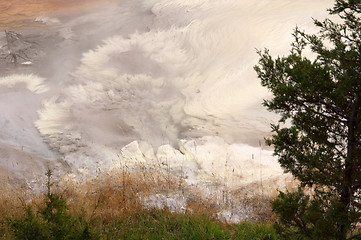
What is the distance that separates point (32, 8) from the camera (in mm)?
11234

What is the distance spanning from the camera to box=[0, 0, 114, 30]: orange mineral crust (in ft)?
35.4

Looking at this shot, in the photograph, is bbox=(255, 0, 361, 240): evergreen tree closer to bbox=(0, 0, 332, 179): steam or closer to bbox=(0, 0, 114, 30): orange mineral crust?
bbox=(0, 0, 332, 179): steam

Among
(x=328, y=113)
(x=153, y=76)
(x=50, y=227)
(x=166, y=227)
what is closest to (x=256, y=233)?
(x=166, y=227)

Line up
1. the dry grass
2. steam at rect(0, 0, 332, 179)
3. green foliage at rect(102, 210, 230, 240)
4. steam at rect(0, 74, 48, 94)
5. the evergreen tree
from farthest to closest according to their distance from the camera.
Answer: steam at rect(0, 74, 48, 94) < steam at rect(0, 0, 332, 179) < the dry grass < green foliage at rect(102, 210, 230, 240) < the evergreen tree

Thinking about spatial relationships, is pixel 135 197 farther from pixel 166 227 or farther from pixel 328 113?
pixel 328 113

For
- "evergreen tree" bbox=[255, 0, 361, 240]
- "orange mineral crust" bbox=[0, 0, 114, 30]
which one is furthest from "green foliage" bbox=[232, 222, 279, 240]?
"orange mineral crust" bbox=[0, 0, 114, 30]

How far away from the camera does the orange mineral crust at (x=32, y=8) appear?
10.8 meters

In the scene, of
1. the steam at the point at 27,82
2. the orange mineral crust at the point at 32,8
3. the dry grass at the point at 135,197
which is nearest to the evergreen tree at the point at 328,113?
the dry grass at the point at 135,197

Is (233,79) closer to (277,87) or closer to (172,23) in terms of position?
(172,23)

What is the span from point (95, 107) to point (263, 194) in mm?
3621

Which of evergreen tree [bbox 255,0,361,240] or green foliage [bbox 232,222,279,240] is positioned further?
green foliage [bbox 232,222,279,240]

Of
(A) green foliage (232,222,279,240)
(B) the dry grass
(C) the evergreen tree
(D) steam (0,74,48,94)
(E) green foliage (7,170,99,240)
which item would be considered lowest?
(D) steam (0,74,48,94)

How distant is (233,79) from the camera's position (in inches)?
299

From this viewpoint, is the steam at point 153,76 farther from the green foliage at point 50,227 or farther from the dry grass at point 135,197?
the green foliage at point 50,227
